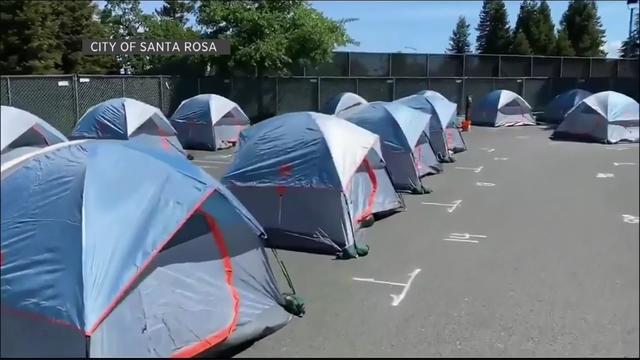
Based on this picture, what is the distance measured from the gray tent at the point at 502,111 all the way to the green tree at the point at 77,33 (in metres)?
18.8

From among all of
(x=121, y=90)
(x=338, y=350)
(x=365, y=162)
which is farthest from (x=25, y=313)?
(x=121, y=90)

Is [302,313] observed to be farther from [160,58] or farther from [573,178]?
[160,58]

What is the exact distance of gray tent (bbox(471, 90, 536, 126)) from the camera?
89.7ft

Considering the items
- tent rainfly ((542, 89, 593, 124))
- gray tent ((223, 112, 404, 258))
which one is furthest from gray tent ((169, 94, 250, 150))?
tent rainfly ((542, 89, 593, 124))

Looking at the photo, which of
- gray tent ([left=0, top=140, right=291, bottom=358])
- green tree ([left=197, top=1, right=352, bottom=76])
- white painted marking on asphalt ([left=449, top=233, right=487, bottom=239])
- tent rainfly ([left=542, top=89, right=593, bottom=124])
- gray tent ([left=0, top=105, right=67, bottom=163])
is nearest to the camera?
gray tent ([left=0, top=140, right=291, bottom=358])

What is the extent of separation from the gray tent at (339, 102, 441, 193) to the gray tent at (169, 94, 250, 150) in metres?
6.90

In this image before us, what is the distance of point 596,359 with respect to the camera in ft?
16.1

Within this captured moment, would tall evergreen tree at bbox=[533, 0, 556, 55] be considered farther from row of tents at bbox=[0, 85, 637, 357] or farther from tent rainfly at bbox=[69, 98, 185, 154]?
row of tents at bbox=[0, 85, 637, 357]

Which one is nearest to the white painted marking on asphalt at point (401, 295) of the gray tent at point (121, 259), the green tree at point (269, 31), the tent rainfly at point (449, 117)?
the gray tent at point (121, 259)

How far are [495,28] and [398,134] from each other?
43151 mm

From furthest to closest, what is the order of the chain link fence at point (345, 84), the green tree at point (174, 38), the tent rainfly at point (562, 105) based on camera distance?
1. the tent rainfly at point (562, 105)
2. the green tree at point (174, 38)
3. the chain link fence at point (345, 84)

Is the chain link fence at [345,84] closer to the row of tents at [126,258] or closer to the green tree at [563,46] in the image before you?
the green tree at [563,46]

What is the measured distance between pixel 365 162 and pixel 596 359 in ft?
16.7

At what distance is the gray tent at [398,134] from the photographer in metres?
12.2
